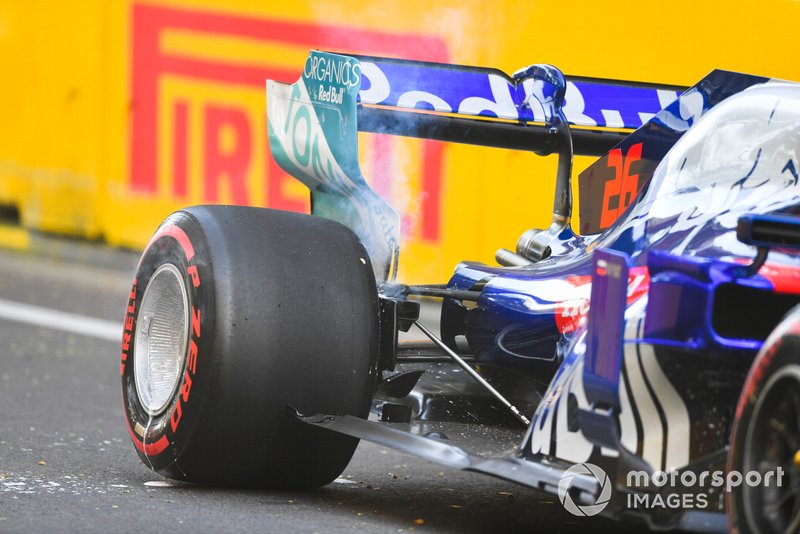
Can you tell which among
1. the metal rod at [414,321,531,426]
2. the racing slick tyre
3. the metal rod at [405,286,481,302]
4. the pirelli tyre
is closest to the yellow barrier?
the metal rod at [405,286,481,302]

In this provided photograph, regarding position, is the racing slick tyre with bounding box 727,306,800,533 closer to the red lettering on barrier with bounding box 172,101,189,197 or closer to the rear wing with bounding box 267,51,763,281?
the rear wing with bounding box 267,51,763,281

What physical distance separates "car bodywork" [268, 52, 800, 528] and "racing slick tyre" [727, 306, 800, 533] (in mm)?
161

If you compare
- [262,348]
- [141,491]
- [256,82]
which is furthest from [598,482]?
[256,82]

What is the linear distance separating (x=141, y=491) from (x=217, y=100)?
559 cm

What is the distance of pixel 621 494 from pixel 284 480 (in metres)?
1.30

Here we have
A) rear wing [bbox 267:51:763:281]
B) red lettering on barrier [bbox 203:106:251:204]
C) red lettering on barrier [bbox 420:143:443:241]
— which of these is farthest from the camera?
red lettering on barrier [bbox 203:106:251:204]

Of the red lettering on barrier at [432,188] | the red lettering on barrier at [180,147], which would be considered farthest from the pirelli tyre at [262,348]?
the red lettering on barrier at [180,147]

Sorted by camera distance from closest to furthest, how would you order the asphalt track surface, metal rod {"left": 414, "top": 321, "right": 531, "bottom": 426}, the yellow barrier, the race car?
1. the race car
2. the asphalt track surface
3. metal rod {"left": 414, "top": 321, "right": 531, "bottom": 426}
4. the yellow barrier

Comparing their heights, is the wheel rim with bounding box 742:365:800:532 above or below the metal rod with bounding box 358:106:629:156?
below

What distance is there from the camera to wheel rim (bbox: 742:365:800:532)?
2.96 metres

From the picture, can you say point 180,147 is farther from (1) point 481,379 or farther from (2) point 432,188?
(1) point 481,379

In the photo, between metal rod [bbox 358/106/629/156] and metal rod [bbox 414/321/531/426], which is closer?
metal rod [bbox 414/321/531/426]

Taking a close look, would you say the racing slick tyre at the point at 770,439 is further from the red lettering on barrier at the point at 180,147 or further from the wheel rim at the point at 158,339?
the red lettering on barrier at the point at 180,147

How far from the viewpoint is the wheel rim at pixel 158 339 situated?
4.44m
